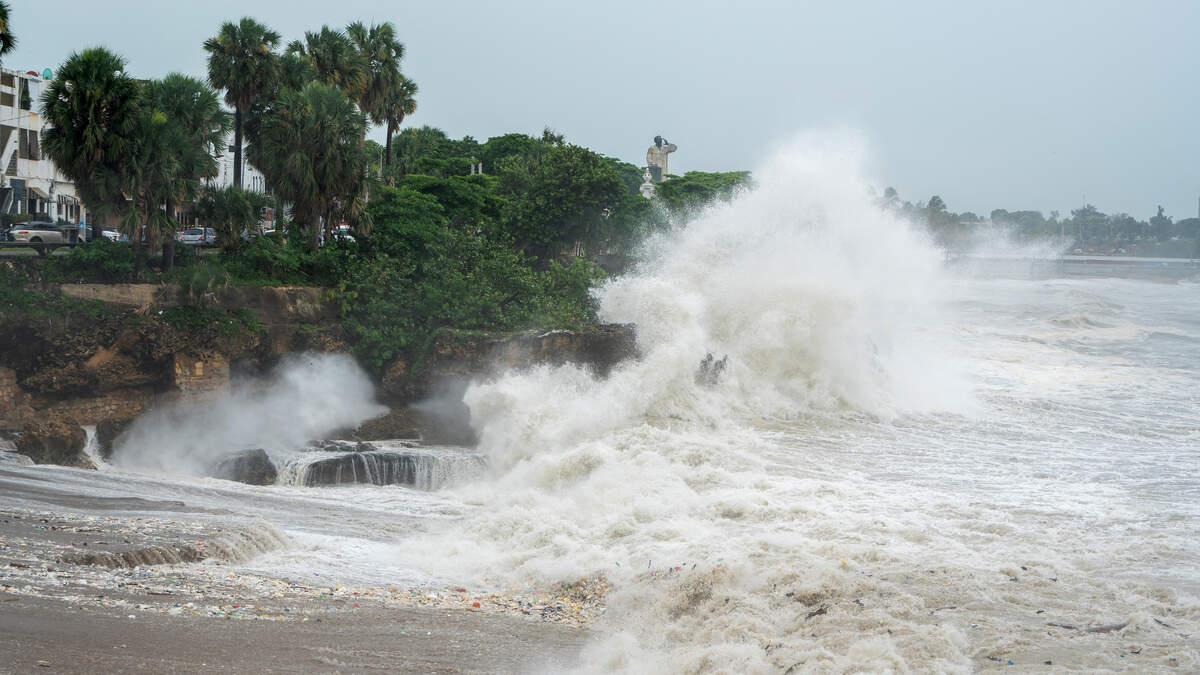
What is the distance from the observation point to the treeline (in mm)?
109500

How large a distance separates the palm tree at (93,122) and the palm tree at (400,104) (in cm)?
1412

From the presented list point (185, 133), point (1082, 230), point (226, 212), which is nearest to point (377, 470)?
point (226, 212)

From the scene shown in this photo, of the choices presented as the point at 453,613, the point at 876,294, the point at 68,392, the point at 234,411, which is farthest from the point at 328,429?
the point at 876,294

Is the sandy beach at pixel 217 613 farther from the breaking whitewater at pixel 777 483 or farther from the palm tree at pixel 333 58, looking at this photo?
the palm tree at pixel 333 58

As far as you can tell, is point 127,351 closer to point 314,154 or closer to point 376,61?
point 314,154

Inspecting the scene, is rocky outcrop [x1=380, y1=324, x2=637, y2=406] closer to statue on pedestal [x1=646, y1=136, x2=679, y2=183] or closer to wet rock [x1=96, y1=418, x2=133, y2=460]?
wet rock [x1=96, y1=418, x2=133, y2=460]

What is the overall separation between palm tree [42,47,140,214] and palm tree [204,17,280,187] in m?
4.75

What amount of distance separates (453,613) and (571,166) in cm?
2881

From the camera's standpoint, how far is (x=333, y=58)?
33.2 meters

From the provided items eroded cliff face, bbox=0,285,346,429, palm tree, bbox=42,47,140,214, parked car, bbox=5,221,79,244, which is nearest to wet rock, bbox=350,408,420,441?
eroded cliff face, bbox=0,285,346,429

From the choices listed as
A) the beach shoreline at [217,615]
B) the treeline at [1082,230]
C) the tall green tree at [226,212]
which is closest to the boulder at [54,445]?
the beach shoreline at [217,615]

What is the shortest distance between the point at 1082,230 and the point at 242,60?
132m

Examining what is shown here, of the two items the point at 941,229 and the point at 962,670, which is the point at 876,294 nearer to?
the point at 962,670

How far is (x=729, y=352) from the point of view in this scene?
25.4 m
